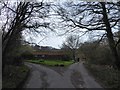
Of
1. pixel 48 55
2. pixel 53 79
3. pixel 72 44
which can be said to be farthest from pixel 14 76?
pixel 72 44

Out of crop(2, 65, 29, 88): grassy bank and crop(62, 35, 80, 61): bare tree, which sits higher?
crop(62, 35, 80, 61): bare tree

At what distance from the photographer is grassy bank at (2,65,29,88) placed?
503 inches

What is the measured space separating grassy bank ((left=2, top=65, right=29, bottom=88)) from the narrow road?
0.44m

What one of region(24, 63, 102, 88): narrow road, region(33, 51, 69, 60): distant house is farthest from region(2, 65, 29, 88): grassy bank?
region(33, 51, 69, 60): distant house

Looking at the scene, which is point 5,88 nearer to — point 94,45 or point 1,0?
point 1,0

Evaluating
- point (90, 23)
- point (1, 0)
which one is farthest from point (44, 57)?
point (1, 0)

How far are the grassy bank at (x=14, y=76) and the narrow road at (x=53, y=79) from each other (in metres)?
0.44

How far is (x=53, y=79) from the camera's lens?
17.1m

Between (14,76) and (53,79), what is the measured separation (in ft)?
9.82

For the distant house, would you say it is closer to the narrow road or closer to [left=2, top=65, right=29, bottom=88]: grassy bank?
the narrow road

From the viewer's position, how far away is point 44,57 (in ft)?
57.3

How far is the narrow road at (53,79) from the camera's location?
576 inches

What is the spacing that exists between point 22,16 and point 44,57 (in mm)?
3690

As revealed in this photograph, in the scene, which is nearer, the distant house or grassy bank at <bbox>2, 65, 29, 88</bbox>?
grassy bank at <bbox>2, 65, 29, 88</bbox>
